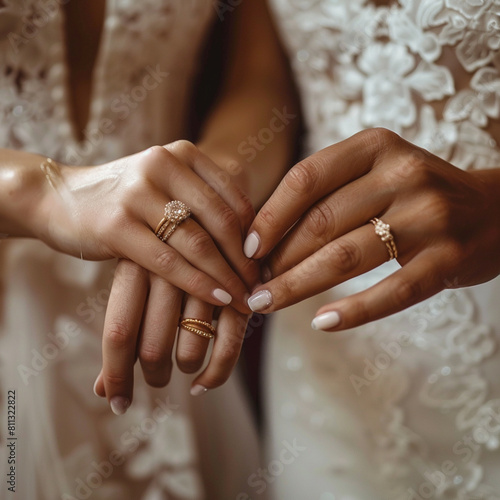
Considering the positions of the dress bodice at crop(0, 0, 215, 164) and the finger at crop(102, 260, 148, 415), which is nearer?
the finger at crop(102, 260, 148, 415)

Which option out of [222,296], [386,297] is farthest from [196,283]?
[386,297]

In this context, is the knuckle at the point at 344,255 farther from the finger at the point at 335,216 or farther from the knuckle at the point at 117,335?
the knuckle at the point at 117,335

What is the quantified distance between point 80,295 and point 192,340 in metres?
0.21

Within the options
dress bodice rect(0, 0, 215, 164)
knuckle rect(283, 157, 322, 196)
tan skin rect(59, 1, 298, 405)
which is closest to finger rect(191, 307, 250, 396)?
tan skin rect(59, 1, 298, 405)

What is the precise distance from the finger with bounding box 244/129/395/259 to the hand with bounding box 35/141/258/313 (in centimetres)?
2

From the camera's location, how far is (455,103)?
1.44 ft

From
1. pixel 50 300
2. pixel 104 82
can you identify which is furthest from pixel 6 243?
pixel 104 82

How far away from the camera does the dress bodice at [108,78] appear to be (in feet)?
1.43

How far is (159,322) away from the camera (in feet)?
1.09

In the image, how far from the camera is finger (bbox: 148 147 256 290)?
0.33m

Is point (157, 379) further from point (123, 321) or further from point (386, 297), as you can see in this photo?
point (386, 297)

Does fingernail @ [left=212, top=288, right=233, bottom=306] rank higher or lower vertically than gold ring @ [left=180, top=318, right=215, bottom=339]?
higher

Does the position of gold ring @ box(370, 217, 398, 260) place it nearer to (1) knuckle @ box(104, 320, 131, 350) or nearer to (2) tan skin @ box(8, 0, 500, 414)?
(2) tan skin @ box(8, 0, 500, 414)

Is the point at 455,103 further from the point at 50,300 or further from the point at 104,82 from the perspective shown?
the point at 50,300
